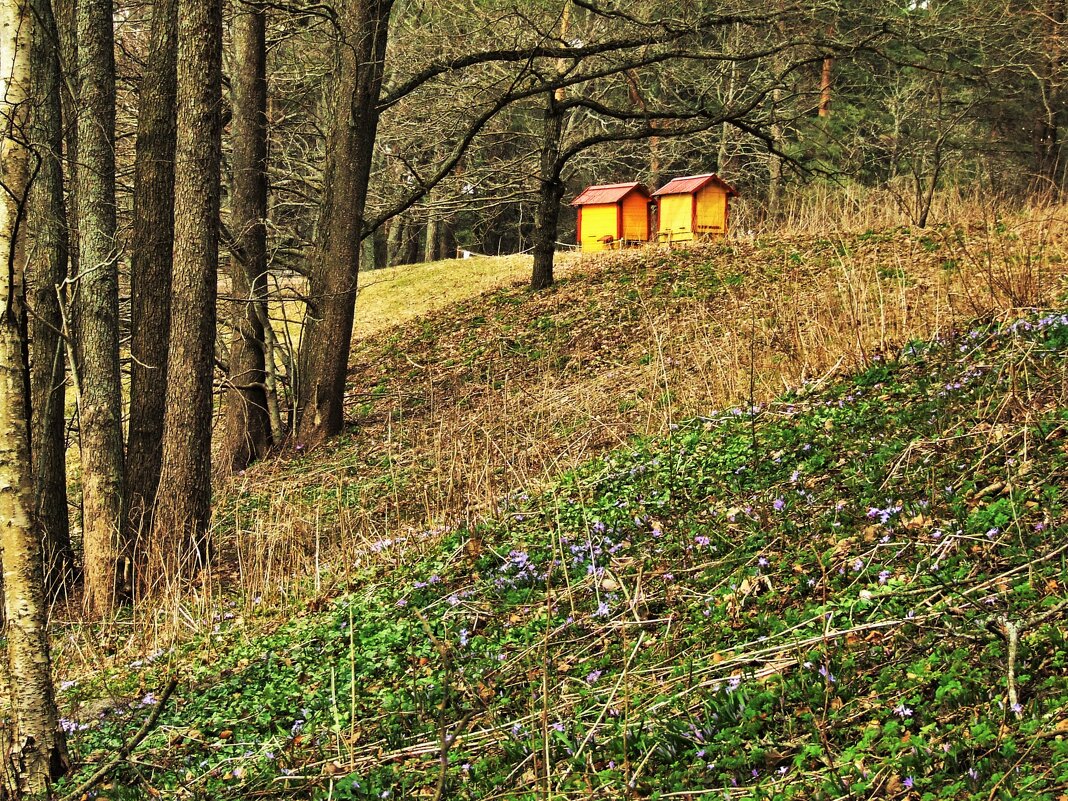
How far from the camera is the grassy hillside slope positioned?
299 centimetres

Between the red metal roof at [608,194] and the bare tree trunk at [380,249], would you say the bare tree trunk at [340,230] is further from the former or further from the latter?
the bare tree trunk at [380,249]

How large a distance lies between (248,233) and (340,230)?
1299 millimetres

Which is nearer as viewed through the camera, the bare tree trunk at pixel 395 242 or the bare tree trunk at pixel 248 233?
the bare tree trunk at pixel 248 233

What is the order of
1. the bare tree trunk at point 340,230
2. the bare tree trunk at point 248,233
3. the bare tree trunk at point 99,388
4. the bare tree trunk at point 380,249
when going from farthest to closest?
the bare tree trunk at point 380,249 → the bare tree trunk at point 248,233 → the bare tree trunk at point 340,230 → the bare tree trunk at point 99,388

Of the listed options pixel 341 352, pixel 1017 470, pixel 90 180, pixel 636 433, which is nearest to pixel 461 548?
pixel 636 433

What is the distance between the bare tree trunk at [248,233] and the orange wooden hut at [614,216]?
1210 centimetres

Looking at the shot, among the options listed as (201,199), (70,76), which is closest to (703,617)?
(201,199)

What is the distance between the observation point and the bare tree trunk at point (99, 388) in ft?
25.1

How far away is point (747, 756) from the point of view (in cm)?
301

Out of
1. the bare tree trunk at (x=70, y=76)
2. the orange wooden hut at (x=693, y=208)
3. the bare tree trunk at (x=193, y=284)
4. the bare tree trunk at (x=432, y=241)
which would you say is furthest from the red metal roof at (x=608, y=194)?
the bare tree trunk at (x=70, y=76)

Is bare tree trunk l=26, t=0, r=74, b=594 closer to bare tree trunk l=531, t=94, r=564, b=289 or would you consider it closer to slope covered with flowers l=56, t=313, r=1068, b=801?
slope covered with flowers l=56, t=313, r=1068, b=801

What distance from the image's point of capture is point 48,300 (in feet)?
27.0

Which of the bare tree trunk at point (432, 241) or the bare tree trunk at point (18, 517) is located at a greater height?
the bare tree trunk at point (432, 241)

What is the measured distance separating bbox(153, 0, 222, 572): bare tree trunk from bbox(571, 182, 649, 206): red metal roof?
1573cm
